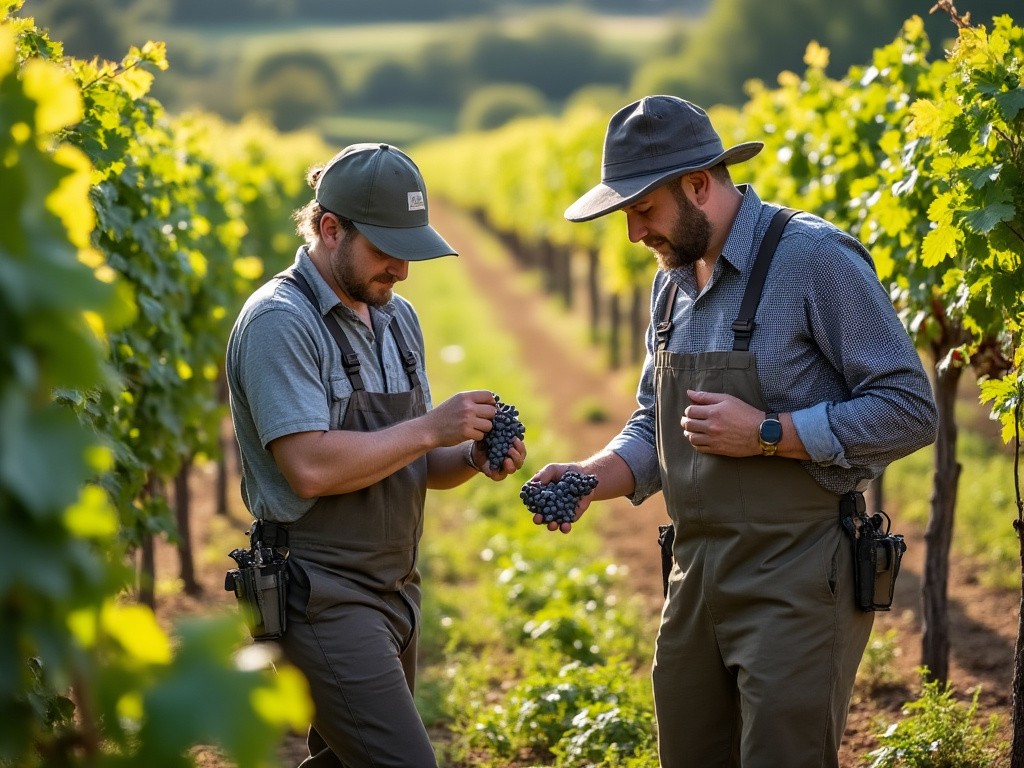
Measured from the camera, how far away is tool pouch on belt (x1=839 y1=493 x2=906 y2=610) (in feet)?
10.4

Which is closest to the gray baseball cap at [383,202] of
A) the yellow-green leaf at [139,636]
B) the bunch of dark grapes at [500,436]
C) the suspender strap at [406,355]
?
the suspender strap at [406,355]

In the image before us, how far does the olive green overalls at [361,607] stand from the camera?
10.4 ft

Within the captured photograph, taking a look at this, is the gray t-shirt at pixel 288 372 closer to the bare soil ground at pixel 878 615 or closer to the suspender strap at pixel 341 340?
the suspender strap at pixel 341 340

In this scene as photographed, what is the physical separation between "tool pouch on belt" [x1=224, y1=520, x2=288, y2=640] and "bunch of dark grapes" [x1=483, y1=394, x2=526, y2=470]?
68cm

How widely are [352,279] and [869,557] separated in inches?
65.4

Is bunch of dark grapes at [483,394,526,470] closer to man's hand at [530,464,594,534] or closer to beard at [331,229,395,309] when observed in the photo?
man's hand at [530,464,594,534]

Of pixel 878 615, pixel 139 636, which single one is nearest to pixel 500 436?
pixel 139 636

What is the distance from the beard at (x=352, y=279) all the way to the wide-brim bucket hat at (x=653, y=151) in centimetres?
60

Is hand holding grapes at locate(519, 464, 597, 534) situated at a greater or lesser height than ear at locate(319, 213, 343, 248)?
lesser

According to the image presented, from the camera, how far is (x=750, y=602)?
319cm

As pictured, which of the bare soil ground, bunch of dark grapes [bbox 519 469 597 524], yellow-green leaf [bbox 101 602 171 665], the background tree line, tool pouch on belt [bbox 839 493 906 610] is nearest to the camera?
yellow-green leaf [bbox 101 602 171 665]

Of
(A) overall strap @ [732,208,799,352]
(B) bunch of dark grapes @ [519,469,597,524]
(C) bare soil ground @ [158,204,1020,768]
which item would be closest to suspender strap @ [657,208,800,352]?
(A) overall strap @ [732,208,799,352]

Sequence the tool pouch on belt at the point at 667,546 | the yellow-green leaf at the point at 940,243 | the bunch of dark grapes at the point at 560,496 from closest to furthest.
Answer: the bunch of dark grapes at the point at 560,496 < the tool pouch on belt at the point at 667,546 < the yellow-green leaf at the point at 940,243

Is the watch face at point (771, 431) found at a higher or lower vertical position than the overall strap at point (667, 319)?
lower
